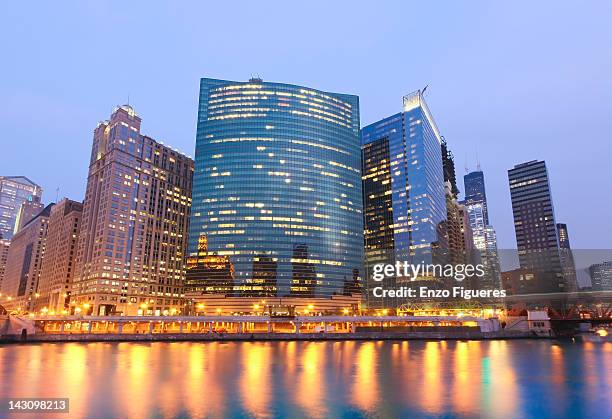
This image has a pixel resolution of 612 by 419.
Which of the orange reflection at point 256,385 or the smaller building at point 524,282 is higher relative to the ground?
the smaller building at point 524,282

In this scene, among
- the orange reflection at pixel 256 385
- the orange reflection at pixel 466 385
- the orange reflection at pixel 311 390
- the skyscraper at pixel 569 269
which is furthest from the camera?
the skyscraper at pixel 569 269

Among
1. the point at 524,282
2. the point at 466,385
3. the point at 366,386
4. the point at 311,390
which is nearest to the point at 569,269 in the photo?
the point at 524,282

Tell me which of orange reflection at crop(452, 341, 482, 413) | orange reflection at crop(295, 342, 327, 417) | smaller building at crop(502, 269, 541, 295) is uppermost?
smaller building at crop(502, 269, 541, 295)

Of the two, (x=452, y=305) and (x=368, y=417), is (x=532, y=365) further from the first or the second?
(x=452, y=305)

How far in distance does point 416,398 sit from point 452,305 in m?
154

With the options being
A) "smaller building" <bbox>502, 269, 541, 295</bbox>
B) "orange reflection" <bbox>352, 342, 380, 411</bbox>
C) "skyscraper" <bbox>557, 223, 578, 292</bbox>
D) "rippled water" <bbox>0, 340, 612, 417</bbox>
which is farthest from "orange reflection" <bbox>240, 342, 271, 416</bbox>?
"skyscraper" <bbox>557, 223, 578, 292</bbox>

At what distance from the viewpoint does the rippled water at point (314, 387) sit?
3762 cm

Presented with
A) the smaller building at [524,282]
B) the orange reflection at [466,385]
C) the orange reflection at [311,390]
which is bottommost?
the orange reflection at [466,385]

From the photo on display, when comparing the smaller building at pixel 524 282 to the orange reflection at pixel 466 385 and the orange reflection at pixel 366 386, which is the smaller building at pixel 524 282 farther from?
the orange reflection at pixel 366 386

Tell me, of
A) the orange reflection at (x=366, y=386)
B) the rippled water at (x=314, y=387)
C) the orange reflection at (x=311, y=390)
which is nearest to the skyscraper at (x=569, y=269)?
the rippled water at (x=314, y=387)

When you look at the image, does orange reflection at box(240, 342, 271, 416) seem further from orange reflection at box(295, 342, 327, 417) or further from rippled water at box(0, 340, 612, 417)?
orange reflection at box(295, 342, 327, 417)

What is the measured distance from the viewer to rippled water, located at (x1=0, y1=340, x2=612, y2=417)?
3762 centimetres

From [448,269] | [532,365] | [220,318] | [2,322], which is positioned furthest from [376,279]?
[2,322]

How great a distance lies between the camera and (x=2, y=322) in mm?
131125
